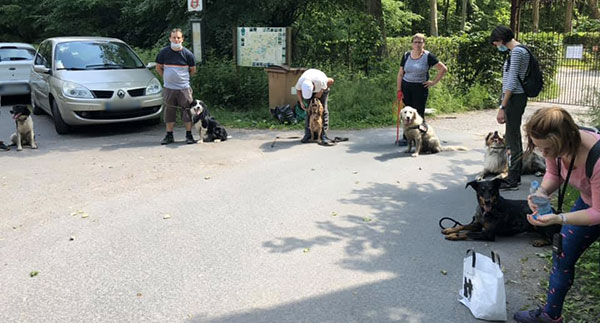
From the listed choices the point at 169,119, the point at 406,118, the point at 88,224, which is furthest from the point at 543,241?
the point at 169,119

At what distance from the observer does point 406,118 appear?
28.3 feet

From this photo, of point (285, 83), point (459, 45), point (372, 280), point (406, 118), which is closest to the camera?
point (372, 280)

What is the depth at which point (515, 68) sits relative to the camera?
20.8 ft

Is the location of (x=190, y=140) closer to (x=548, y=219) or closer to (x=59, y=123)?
(x=59, y=123)

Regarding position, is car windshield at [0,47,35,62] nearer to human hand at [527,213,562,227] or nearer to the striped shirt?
the striped shirt

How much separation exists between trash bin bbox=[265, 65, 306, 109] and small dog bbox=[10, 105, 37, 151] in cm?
515

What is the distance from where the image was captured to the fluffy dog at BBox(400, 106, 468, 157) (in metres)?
8.68

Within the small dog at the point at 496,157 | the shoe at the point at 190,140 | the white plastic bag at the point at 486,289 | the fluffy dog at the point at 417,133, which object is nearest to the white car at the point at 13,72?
the shoe at the point at 190,140

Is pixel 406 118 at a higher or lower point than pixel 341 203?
higher

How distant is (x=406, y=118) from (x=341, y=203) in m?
2.84

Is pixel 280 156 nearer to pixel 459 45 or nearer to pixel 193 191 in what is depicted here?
pixel 193 191

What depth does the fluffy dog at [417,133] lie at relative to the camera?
28.5 ft

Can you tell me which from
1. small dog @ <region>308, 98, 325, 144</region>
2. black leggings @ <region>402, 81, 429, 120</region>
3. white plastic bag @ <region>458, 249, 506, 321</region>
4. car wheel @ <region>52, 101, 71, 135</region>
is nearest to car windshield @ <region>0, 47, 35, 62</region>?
car wheel @ <region>52, 101, 71, 135</region>

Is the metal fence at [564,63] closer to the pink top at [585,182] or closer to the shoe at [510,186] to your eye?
the shoe at [510,186]
